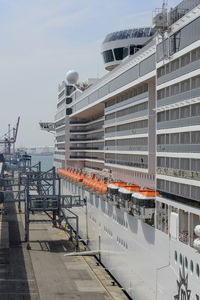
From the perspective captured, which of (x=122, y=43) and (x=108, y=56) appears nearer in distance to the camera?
(x=122, y=43)

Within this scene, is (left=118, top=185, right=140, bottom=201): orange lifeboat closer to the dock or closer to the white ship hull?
the white ship hull

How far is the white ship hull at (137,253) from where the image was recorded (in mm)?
26000

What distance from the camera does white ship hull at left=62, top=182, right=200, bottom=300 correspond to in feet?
85.3

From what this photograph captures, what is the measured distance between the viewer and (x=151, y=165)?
115 feet

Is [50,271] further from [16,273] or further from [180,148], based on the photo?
Result: [180,148]

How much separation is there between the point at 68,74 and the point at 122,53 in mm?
27023

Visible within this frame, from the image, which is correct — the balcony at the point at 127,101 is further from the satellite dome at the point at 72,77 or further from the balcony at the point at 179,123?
the satellite dome at the point at 72,77

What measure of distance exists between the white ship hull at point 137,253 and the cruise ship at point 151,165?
0.18ft

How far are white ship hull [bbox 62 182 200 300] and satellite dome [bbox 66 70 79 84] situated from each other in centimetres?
3225

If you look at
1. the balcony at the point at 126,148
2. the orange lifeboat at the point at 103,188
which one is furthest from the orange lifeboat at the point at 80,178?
the orange lifeboat at the point at 103,188

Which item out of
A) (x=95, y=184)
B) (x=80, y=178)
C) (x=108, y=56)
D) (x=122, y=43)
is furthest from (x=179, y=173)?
(x=80, y=178)

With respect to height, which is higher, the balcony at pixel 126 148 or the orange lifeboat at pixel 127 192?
the balcony at pixel 126 148

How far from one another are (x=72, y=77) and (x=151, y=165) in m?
45.8

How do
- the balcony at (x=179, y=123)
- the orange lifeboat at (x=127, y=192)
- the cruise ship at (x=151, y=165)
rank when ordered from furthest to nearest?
the orange lifeboat at (x=127, y=192)
the cruise ship at (x=151, y=165)
the balcony at (x=179, y=123)
